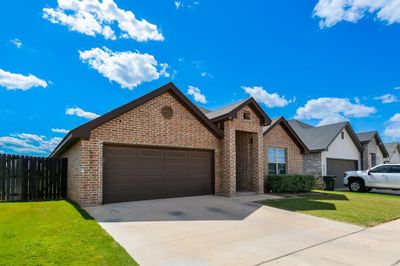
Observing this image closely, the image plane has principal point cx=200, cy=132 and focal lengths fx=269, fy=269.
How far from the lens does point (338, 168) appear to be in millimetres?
21469

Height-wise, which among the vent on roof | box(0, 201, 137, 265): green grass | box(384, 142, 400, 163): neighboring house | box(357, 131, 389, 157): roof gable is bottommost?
box(0, 201, 137, 265): green grass

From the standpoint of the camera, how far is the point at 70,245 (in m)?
4.95

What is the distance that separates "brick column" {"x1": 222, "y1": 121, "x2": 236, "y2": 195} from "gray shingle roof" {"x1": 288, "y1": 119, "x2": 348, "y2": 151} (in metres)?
9.80

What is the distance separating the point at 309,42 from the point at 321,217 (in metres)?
11.9

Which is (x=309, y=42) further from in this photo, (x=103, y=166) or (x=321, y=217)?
(x=103, y=166)

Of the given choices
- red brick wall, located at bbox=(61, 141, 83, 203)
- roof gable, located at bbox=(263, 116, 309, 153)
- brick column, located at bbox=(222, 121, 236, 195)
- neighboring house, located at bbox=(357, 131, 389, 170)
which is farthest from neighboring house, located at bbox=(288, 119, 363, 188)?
red brick wall, located at bbox=(61, 141, 83, 203)

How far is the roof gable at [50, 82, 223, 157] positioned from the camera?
929 cm

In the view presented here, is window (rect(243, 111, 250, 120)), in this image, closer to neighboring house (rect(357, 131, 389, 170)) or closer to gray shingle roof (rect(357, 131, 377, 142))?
neighboring house (rect(357, 131, 389, 170))

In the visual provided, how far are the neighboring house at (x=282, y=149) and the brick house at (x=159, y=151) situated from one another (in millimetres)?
2155

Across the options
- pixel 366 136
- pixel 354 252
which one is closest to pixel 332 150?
pixel 366 136

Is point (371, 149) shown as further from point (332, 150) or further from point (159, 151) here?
point (159, 151)

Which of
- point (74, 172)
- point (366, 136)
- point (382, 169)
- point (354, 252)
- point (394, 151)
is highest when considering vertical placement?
point (366, 136)

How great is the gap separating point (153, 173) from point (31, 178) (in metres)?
5.20

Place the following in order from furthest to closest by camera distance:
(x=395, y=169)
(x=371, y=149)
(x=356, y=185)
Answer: (x=371, y=149) < (x=356, y=185) < (x=395, y=169)
